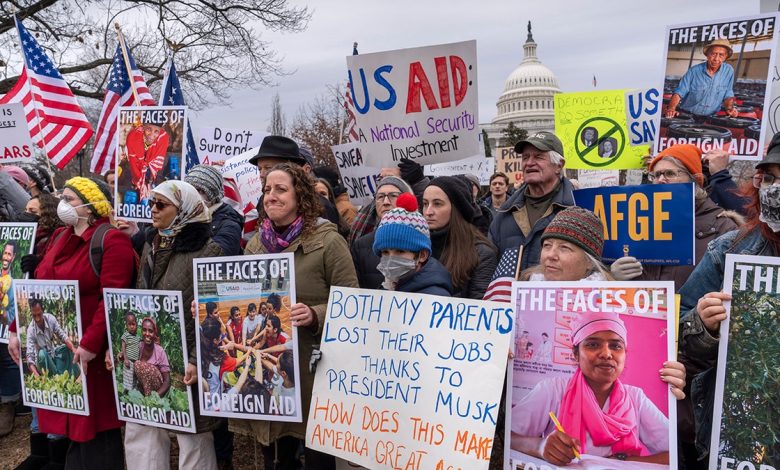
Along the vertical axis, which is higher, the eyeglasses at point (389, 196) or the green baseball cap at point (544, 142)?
the green baseball cap at point (544, 142)

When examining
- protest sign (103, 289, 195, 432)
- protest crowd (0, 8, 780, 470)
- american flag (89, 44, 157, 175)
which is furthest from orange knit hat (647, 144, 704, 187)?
american flag (89, 44, 157, 175)

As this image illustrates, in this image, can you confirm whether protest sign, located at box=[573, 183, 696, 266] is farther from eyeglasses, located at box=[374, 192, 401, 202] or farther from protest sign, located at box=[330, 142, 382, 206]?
protest sign, located at box=[330, 142, 382, 206]

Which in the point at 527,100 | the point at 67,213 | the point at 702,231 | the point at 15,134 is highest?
the point at 527,100

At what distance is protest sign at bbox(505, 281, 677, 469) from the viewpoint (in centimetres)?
248

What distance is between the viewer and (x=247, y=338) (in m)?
3.55

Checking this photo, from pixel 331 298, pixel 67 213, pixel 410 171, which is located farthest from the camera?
pixel 410 171

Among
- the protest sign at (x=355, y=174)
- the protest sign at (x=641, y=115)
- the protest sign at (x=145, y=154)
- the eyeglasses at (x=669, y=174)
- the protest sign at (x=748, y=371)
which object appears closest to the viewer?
the protest sign at (x=748, y=371)

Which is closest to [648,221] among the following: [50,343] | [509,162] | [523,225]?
[523,225]

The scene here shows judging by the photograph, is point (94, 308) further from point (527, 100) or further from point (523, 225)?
point (527, 100)

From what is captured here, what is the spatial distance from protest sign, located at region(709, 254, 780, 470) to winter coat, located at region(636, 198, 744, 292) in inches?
48.3

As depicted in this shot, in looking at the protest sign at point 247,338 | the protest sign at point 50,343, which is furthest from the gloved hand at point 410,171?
the protest sign at point 50,343

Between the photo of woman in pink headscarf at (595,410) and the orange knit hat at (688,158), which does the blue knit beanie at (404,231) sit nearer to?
the photo of woman in pink headscarf at (595,410)

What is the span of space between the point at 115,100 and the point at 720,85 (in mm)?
6062

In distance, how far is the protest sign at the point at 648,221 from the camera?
11.4 feet
